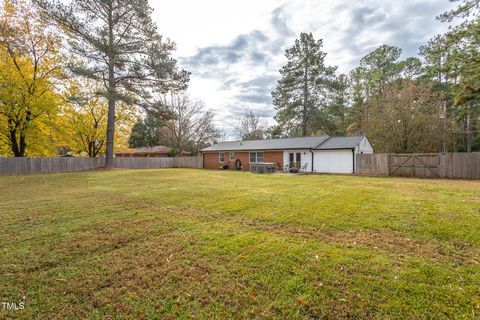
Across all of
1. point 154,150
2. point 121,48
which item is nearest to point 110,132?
point 121,48

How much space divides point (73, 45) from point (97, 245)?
60.8 ft

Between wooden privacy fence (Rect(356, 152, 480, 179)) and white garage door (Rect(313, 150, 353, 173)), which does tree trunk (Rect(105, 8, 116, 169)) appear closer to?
white garage door (Rect(313, 150, 353, 173))

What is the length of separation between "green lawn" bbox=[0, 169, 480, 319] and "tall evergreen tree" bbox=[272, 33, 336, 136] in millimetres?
23200

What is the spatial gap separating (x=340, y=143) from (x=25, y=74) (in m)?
25.1

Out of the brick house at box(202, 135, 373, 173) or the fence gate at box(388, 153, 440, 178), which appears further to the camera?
the brick house at box(202, 135, 373, 173)

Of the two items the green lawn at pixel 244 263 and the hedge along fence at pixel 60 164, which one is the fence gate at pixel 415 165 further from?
the hedge along fence at pixel 60 164

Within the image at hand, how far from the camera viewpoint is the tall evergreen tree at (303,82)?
85.3ft

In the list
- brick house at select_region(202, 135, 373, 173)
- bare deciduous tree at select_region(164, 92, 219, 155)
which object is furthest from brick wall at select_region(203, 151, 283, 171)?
bare deciduous tree at select_region(164, 92, 219, 155)

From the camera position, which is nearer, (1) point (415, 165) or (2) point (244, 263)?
(2) point (244, 263)

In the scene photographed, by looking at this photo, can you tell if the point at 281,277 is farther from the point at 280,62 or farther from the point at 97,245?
the point at 280,62

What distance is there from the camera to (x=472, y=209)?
5.47 meters

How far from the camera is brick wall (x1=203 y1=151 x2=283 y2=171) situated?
815 inches

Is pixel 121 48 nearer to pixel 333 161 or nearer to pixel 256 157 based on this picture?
pixel 256 157

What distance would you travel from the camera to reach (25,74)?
16.6 meters
